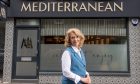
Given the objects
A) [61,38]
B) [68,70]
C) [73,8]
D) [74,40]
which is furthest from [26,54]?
[68,70]

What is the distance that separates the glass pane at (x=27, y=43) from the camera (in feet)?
43.7

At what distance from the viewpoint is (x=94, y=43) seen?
517 inches

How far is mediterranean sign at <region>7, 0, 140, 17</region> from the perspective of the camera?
1301 cm

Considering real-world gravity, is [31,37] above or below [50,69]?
above

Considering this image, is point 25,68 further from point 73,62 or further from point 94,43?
point 73,62

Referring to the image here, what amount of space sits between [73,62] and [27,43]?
31.2ft

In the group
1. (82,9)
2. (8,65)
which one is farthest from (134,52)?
(8,65)

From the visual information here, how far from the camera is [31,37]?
13391 mm

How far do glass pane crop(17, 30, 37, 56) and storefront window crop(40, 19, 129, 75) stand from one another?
1.07 feet

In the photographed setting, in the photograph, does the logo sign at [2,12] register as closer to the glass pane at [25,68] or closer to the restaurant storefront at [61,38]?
the restaurant storefront at [61,38]

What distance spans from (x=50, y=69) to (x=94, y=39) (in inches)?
83.4

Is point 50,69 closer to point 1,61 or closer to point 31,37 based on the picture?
point 31,37

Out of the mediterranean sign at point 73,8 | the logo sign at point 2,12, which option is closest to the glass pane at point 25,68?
the mediterranean sign at point 73,8

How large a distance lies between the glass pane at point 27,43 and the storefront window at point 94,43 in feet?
1.07
